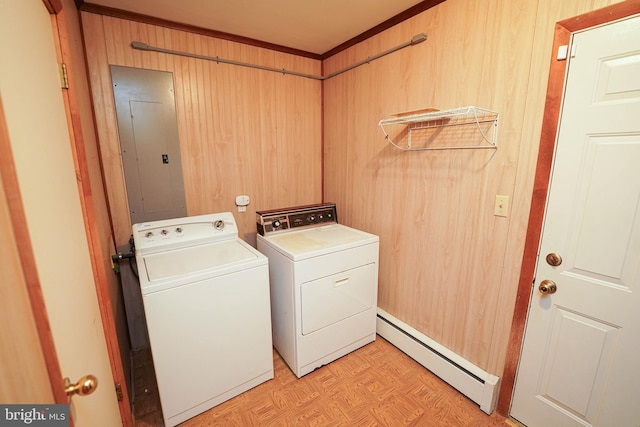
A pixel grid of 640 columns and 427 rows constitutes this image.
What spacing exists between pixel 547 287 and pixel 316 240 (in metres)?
1.36

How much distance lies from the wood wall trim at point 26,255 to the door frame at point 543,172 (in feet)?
6.00

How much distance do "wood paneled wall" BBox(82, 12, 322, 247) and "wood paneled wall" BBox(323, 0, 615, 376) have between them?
18.4 inches

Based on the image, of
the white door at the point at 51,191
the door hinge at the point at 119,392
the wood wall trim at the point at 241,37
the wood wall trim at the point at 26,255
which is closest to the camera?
the wood wall trim at the point at 26,255

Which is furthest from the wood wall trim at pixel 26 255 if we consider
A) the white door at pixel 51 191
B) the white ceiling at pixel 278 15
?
the white ceiling at pixel 278 15

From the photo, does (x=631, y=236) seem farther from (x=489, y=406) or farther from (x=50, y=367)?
(x=50, y=367)

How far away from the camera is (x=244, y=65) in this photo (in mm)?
2303

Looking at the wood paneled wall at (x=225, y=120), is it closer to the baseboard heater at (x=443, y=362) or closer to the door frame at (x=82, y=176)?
the door frame at (x=82, y=176)

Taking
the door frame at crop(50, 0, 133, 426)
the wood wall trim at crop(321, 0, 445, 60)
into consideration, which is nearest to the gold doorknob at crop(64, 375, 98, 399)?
the door frame at crop(50, 0, 133, 426)

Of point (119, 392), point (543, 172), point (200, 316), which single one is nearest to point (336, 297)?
point (200, 316)

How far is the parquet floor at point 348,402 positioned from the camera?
64.2 inches

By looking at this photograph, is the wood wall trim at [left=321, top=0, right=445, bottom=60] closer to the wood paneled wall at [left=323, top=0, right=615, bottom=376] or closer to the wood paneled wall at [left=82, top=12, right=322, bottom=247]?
the wood paneled wall at [left=323, top=0, right=615, bottom=376]

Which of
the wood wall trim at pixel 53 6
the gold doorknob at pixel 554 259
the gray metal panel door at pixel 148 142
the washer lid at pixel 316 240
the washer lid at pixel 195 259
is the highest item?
the wood wall trim at pixel 53 6

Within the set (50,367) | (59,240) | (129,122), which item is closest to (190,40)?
(129,122)

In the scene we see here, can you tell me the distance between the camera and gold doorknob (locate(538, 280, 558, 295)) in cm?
139
